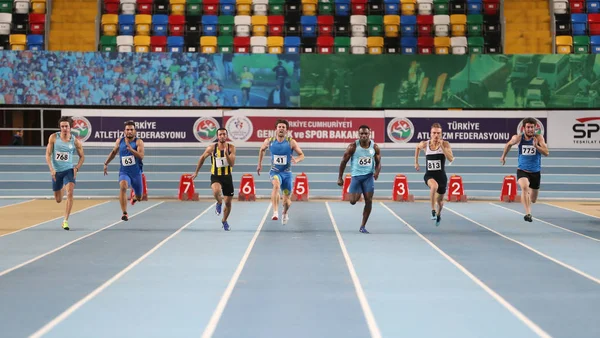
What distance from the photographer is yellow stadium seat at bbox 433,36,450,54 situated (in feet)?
91.4

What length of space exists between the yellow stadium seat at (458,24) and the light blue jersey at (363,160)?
14.1m

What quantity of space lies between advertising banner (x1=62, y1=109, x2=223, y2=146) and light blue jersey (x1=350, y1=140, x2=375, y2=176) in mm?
11149

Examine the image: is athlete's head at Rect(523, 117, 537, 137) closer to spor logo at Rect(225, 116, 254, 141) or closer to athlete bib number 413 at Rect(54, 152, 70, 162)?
athlete bib number 413 at Rect(54, 152, 70, 162)

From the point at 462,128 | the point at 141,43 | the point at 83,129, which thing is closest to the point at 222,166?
the point at 83,129

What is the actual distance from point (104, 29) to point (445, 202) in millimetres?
12381

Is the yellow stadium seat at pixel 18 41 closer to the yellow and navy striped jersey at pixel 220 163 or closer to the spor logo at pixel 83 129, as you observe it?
the spor logo at pixel 83 129

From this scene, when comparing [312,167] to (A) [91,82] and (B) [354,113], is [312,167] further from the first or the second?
(A) [91,82]

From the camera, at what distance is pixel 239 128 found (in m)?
26.1

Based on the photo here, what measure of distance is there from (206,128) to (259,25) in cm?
467

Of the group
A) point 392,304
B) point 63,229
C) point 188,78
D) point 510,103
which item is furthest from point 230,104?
point 392,304

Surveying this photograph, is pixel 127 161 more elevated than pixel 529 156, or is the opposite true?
pixel 529 156

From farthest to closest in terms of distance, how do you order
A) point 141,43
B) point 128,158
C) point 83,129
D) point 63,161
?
point 141,43 → point 83,129 → point 128,158 → point 63,161

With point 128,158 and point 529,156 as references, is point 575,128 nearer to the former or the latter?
point 529,156

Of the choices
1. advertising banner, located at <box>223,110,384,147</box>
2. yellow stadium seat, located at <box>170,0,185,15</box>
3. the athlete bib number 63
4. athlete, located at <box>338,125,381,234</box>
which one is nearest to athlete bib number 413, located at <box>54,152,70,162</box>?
athlete, located at <box>338,125,381,234</box>
